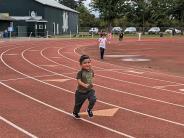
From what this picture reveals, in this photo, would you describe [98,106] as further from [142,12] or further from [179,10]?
[179,10]

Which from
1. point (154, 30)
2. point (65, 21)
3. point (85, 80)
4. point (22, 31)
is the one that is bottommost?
point (154, 30)

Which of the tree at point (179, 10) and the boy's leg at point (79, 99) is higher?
the tree at point (179, 10)

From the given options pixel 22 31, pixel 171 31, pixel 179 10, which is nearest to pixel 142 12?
pixel 179 10

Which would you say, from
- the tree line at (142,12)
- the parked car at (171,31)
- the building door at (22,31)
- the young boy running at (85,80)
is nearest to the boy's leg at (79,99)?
the young boy running at (85,80)

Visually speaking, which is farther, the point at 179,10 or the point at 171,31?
the point at 179,10

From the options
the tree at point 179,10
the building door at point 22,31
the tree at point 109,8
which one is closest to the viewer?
the building door at point 22,31

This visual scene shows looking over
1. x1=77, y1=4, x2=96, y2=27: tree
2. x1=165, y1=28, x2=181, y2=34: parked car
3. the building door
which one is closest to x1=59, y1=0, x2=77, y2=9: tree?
A: x1=77, y1=4, x2=96, y2=27: tree

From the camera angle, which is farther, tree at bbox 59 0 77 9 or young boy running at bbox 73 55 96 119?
tree at bbox 59 0 77 9

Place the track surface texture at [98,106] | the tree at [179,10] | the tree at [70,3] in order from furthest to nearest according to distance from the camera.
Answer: the tree at [70,3]
the tree at [179,10]
the track surface texture at [98,106]

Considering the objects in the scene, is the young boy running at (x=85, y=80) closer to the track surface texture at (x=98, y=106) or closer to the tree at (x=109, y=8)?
the track surface texture at (x=98, y=106)

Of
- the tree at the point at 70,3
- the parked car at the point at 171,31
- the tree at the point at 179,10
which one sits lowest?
the parked car at the point at 171,31

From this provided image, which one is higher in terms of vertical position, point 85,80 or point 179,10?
point 179,10

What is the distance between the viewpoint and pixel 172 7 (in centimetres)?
8856

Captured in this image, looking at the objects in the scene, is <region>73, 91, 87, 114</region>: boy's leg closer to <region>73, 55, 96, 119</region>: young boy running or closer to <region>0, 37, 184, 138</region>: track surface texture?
<region>73, 55, 96, 119</region>: young boy running
